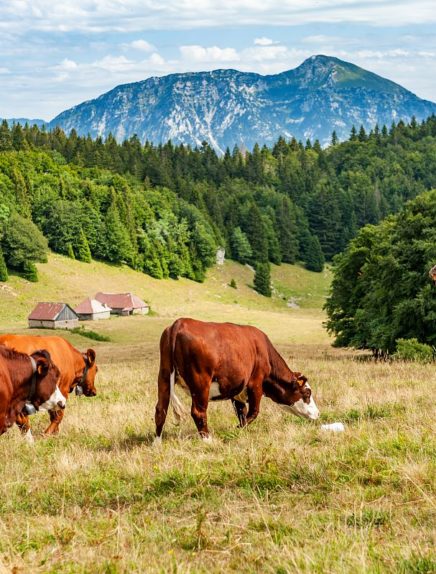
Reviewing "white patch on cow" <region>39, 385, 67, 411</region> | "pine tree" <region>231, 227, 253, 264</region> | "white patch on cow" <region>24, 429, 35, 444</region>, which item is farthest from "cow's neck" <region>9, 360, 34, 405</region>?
"pine tree" <region>231, 227, 253, 264</region>

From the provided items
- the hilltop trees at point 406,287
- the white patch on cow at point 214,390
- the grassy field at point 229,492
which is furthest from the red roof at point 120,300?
the white patch on cow at point 214,390

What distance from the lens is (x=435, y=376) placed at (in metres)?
16.9

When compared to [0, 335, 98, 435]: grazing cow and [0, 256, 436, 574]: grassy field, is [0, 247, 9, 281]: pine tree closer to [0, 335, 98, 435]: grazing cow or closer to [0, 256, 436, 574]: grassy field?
[0, 335, 98, 435]: grazing cow

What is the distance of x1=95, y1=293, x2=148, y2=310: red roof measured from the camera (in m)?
108

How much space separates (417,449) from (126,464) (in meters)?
3.54

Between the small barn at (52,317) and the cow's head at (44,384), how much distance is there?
3175 inches

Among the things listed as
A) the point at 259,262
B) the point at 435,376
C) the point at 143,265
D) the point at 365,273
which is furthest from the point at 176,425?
the point at 259,262

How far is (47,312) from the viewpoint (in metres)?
92.8

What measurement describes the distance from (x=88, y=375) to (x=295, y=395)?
4983 millimetres

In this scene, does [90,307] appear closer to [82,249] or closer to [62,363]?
[82,249]

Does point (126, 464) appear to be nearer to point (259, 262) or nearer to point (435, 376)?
point (435, 376)

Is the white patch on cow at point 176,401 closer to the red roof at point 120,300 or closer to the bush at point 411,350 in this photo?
the bush at point 411,350

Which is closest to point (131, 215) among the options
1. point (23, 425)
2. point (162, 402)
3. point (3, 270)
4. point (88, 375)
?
point (3, 270)

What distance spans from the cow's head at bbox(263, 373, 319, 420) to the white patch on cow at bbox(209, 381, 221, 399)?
1444 mm
